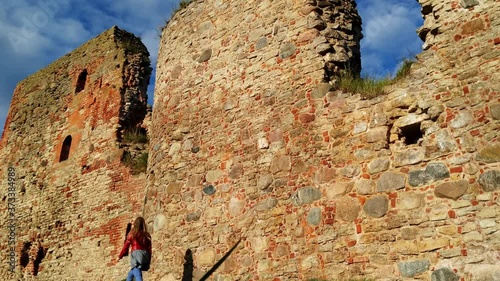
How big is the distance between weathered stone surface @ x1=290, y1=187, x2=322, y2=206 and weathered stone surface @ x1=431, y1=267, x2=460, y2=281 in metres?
1.53

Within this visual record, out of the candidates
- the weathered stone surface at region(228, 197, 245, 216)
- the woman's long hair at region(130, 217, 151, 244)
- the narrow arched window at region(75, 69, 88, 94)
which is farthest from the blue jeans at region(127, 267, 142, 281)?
the narrow arched window at region(75, 69, 88, 94)

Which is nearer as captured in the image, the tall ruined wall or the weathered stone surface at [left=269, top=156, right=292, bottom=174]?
the weathered stone surface at [left=269, top=156, right=292, bottom=174]

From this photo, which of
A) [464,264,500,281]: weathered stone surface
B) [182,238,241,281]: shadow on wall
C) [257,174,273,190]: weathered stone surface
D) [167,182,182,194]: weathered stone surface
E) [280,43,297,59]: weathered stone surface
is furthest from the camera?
[167,182,182,194]: weathered stone surface

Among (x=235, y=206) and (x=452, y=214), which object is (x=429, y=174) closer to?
(x=452, y=214)

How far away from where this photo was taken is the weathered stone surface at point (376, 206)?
17.2ft

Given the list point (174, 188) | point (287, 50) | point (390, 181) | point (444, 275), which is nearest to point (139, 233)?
point (174, 188)

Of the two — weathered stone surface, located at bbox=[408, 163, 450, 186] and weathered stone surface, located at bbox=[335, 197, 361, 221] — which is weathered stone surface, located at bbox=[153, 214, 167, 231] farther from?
weathered stone surface, located at bbox=[408, 163, 450, 186]

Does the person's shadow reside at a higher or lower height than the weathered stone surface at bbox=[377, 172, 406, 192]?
lower

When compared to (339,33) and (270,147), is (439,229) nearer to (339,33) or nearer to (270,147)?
(270,147)

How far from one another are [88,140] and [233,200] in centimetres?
560

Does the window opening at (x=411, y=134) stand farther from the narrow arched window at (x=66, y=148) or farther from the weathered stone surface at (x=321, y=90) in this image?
the narrow arched window at (x=66, y=148)

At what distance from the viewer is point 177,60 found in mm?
8125

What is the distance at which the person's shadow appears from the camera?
661 centimetres

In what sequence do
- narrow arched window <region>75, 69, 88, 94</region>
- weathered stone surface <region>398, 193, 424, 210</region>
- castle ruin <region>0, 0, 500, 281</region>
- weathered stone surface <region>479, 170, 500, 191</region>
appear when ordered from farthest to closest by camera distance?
narrow arched window <region>75, 69, 88, 94</region>
weathered stone surface <region>398, 193, 424, 210</region>
castle ruin <region>0, 0, 500, 281</region>
weathered stone surface <region>479, 170, 500, 191</region>
